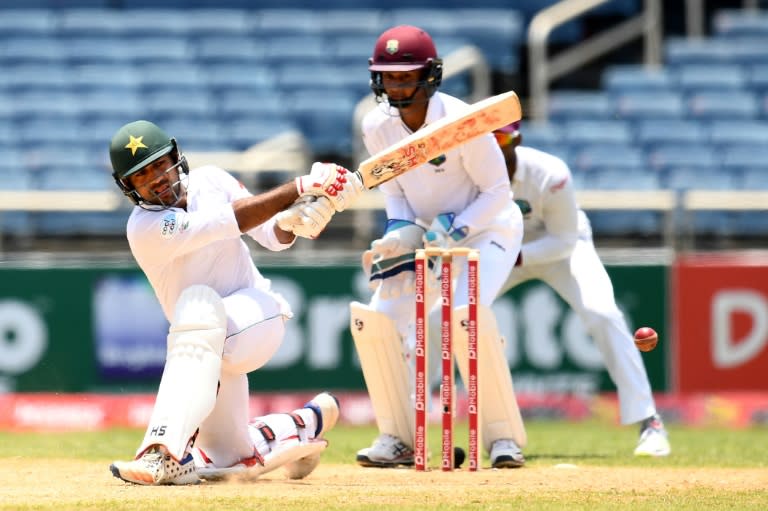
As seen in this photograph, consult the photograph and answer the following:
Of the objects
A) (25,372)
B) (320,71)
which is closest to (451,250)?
(25,372)

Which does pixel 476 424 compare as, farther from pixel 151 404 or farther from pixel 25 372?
pixel 25 372

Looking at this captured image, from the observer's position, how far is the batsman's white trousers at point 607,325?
26.7ft

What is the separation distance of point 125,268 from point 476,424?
5.07 meters

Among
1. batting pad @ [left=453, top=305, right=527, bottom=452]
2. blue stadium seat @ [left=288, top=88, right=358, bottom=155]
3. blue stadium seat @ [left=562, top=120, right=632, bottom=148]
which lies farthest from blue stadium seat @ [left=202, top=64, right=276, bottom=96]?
batting pad @ [left=453, top=305, right=527, bottom=452]

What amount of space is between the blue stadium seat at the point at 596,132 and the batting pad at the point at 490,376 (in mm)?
6884

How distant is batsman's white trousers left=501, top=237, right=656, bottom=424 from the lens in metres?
8.12

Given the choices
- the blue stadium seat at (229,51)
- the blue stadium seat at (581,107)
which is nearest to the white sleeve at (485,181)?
the blue stadium seat at (581,107)

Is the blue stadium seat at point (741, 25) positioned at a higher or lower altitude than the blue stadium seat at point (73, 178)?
higher

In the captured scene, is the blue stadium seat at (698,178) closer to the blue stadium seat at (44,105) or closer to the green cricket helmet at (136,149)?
the blue stadium seat at (44,105)

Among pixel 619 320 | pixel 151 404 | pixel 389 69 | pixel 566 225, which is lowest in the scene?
pixel 151 404

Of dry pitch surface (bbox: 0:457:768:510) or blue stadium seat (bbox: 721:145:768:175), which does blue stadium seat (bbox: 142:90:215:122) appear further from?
dry pitch surface (bbox: 0:457:768:510)

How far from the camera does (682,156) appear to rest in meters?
13.6

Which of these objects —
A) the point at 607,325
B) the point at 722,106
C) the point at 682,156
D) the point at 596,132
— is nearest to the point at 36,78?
the point at 596,132

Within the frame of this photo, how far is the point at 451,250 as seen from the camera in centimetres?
662
